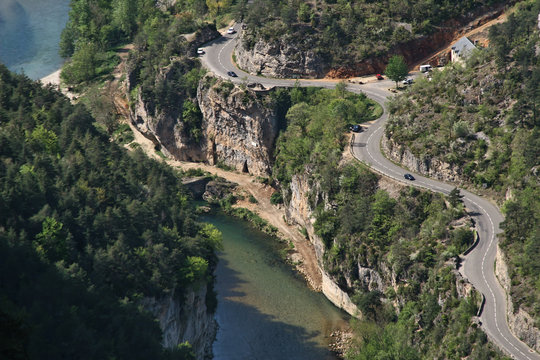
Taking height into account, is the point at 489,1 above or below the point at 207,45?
above

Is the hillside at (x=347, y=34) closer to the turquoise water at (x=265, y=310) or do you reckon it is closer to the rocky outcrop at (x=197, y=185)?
the rocky outcrop at (x=197, y=185)

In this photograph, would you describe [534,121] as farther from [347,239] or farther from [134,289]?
[134,289]

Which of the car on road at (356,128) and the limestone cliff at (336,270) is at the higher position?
the car on road at (356,128)

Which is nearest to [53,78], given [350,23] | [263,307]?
[350,23]

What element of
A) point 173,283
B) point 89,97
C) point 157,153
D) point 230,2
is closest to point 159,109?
point 157,153

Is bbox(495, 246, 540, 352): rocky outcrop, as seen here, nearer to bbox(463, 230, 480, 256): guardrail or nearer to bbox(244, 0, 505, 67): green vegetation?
bbox(463, 230, 480, 256): guardrail

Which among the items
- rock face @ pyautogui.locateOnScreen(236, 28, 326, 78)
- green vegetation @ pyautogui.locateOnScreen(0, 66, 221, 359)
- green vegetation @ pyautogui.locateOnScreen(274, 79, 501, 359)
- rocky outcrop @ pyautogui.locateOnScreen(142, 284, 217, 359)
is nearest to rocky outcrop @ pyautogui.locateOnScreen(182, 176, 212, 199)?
green vegetation @ pyautogui.locateOnScreen(274, 79, 501, 359)

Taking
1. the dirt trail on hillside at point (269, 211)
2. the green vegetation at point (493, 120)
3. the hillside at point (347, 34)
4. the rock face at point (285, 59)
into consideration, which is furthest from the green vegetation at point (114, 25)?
the green vegetation at point (493, 120)
